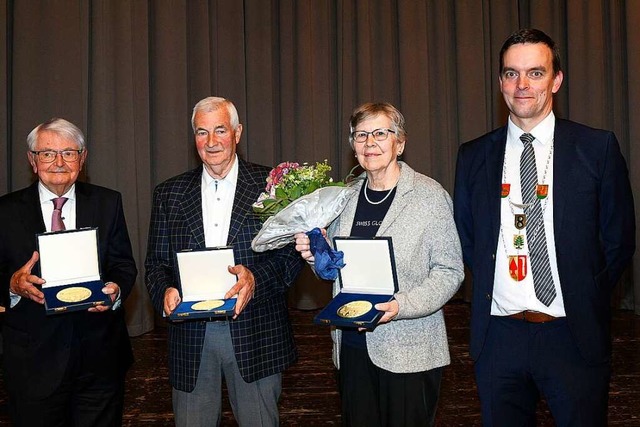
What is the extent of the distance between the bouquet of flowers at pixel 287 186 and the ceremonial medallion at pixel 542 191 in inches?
27.7

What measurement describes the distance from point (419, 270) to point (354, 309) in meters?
0.30

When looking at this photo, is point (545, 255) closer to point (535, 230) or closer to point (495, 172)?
point (535, 230)

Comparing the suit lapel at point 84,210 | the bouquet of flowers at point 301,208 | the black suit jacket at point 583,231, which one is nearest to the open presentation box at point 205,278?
the bouquet of flowers at point 301,208

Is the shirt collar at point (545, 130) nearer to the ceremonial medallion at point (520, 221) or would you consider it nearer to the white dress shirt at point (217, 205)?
the ceremonial medallion at point (520, 221)

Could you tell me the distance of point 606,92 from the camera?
7.06 m

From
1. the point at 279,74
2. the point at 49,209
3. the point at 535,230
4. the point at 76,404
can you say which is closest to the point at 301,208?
the point at 535,230

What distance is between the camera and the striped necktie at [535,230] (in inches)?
86.4

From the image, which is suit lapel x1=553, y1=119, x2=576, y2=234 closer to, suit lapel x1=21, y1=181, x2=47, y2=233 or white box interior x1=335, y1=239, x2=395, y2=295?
white box interior x1=335, y1=239, x2=395, y2=295

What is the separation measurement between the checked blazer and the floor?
1.34m

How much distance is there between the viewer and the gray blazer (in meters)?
2.33

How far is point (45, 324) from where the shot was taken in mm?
2553

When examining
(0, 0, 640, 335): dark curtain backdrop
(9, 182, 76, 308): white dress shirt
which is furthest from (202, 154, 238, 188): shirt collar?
(0, 0, 640, 335): dark curtain backdrop

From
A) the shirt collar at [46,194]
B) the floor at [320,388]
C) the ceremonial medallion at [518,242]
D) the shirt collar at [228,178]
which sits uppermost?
the shirt collar at [228,178]

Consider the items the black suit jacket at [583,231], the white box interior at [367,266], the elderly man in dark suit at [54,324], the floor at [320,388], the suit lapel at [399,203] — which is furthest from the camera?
the floor at [320,388]
